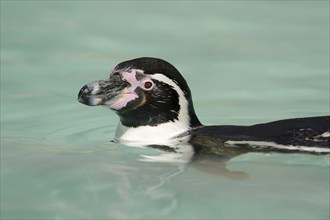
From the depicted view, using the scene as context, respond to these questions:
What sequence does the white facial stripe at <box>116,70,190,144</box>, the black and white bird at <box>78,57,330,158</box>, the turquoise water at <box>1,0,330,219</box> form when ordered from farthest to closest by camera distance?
the white facial stripe at <box>116,70,190,144</box>
the black and white bird at <box>78,57,330,158</box>
the turquoise water at <box>1,0,330,219</box>

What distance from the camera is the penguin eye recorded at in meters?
4.78

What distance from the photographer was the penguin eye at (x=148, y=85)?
4.78m

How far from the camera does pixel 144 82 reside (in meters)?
4.78

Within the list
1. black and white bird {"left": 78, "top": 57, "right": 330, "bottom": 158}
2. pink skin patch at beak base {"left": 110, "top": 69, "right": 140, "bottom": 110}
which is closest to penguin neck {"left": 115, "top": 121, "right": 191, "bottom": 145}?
black and white bird {"left": 78, "top": 57, "right": 330, "bottom": 158}

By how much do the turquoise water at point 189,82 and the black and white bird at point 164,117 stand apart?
0.29 ft

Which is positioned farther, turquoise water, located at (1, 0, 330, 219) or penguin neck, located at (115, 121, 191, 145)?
penguin neck, located at (115, 121, 191, 145)

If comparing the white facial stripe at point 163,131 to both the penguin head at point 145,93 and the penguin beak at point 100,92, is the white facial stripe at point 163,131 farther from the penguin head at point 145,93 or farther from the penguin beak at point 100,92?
the penguin beak at point 100,92

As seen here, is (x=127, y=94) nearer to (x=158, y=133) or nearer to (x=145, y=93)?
(x=145, y=93)

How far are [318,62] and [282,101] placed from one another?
3.84 ft

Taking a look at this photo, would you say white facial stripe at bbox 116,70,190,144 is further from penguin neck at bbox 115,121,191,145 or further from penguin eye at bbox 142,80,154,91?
penguin eye at bbox 142,80,154,91

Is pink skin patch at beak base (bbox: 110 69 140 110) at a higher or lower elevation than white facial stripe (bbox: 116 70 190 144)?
higher

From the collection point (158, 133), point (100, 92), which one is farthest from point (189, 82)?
point (100, 92)

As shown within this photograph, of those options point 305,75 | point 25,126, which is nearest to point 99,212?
point 25,126

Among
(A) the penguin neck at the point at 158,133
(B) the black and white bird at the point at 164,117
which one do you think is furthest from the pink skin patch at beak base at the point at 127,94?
(A) the penguin neck at the point at 158,133
